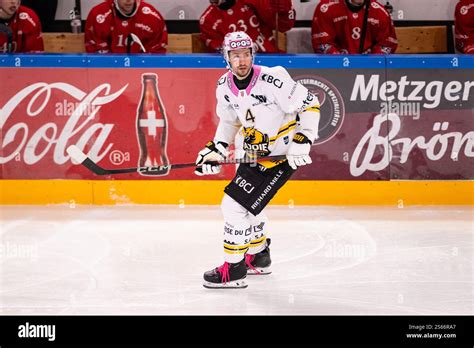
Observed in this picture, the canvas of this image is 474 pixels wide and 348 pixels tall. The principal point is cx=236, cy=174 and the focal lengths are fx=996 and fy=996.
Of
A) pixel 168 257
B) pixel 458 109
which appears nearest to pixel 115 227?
pixel 168 257

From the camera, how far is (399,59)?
782 centimetres

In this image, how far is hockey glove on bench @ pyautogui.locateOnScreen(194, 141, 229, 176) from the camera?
564 centimetres

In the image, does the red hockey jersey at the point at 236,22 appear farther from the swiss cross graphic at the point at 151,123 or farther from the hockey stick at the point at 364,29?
the swiss cross graphic at the point at 151,123

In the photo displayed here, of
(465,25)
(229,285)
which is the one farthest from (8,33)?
(465,25)

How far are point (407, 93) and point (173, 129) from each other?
1.88 m

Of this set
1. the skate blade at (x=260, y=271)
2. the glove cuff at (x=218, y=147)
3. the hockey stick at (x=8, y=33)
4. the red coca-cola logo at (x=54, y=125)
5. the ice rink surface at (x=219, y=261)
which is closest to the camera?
the ice rink surface at (x=219, y=261)

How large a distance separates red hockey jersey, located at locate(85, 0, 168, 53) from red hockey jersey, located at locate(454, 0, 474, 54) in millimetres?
2504

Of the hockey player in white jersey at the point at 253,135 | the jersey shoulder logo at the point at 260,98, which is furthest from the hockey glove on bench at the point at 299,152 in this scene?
the jersey shoulder logo at the point at 260,98

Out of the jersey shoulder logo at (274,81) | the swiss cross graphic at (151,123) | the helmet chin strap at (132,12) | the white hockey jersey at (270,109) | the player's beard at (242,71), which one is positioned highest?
the helmet chin strap at (132,12)

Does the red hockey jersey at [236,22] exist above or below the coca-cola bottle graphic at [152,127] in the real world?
above

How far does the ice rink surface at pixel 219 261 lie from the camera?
17.0ft

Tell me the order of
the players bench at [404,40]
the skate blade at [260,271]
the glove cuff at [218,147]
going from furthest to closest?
the players bench at [404,40], the skate blade at [260,271], the glove cuff at [218,147]

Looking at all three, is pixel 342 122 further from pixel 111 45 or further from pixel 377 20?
pixel 111 45

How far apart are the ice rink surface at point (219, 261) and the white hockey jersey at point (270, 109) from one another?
83 centimetres
